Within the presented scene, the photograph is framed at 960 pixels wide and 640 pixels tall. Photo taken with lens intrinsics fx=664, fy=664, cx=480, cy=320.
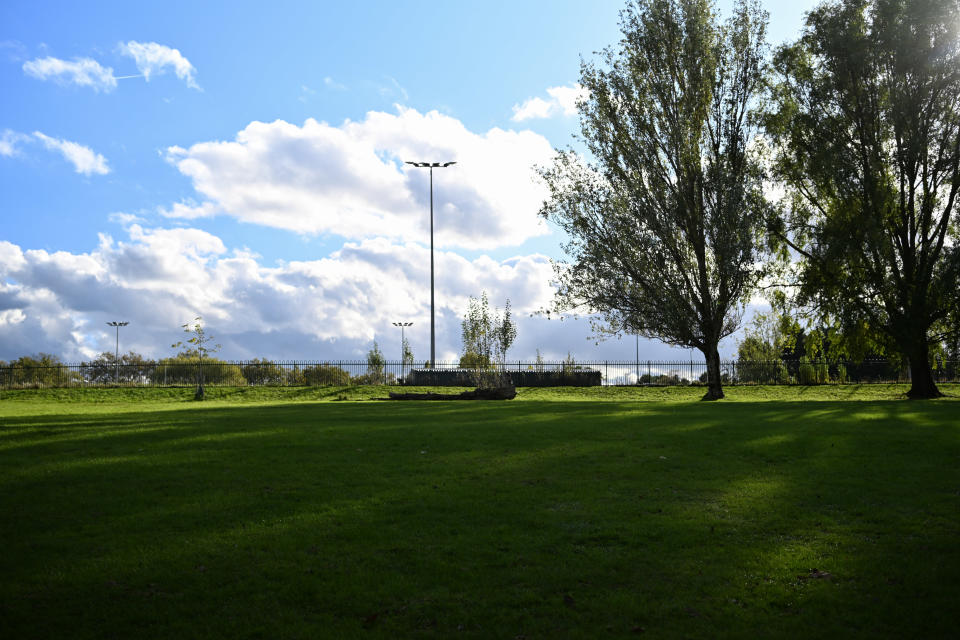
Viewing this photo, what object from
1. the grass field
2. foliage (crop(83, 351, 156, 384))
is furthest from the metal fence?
the grass field

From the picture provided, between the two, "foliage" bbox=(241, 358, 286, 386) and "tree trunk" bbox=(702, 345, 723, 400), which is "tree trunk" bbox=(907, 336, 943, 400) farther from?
"foliage" bbox=(241, 358, 286, 386)

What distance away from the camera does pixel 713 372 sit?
3741 cm

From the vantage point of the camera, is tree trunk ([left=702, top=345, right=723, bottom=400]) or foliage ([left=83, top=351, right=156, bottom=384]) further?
foliage ([left=83, top=351, right=156, bottom=384])

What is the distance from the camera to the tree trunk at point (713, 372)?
36938 mm

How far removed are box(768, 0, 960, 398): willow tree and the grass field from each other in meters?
19.6

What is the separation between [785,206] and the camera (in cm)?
3675

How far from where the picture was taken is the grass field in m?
5.95

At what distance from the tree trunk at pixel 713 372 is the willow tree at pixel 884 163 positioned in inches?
212

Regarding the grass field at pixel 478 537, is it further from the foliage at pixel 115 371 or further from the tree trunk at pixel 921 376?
the foliage at pixel 115 371

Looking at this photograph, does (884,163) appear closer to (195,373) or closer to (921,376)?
(921,376)

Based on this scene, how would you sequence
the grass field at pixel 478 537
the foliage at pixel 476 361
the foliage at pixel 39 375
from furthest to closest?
the foliage at pixel 39 375 < the foliage at pixel 476 361 < the grass field at pixel 478 537

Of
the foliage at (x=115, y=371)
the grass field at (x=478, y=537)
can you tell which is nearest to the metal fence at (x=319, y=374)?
the foliage at (x=115, y=371)

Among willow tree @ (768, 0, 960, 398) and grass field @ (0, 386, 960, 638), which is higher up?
willow tree @ (768, 0, 960, 398)

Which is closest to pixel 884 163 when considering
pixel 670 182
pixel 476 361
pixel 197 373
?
pixel 670 182
